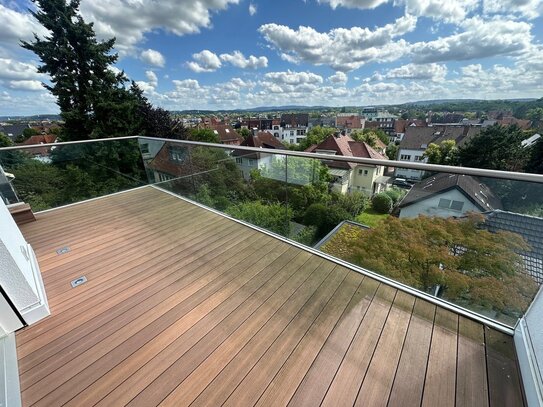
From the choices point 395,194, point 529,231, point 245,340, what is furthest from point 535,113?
point 245,340

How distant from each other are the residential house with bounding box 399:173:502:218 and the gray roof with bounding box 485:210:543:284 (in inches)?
2.9

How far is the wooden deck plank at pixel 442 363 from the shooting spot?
1.16 metres

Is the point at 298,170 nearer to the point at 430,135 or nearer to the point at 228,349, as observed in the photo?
the point at 228,349

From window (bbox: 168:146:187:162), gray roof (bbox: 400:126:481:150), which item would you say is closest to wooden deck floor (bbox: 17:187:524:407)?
window (bbox: 168:146:187:162)

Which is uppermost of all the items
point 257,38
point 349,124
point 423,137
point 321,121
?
point 257,38

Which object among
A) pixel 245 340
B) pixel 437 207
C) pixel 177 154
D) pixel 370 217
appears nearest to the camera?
pixel 245 340

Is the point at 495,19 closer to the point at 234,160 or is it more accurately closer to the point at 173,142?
the point at 234,160

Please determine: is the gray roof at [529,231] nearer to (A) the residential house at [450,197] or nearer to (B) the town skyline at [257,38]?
(A) the residential house at [450,197]

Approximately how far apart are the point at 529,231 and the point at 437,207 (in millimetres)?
452

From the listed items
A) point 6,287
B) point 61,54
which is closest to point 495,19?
point 6,287

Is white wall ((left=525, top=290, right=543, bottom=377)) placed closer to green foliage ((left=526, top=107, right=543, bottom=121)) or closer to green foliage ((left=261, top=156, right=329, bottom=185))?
green foliage ((left=261, top=156, right=329, bottom=185))

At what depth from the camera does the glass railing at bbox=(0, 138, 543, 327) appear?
1384 mm

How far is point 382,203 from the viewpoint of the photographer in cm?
202

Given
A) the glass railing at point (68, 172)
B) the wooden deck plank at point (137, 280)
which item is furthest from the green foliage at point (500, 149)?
the glass railing at point (68, 172)
